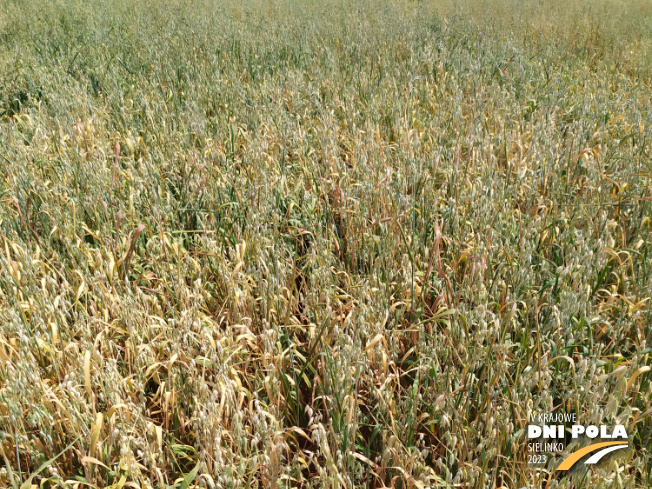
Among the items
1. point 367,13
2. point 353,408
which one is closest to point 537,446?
point 353,408

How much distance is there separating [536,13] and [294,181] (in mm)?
6189

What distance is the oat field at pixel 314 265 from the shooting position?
1473 millimetres

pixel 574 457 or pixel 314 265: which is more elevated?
pixel 314 265

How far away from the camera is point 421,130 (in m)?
3.50

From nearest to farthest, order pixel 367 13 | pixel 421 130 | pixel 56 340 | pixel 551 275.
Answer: pixel 56 340, pixel 551 275, pixel 421 130, pixel 367 13

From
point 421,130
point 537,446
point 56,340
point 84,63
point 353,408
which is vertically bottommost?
point 537,446

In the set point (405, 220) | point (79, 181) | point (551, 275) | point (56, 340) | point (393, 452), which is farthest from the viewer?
point (79, 181)

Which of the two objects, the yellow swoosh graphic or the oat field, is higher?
the oat field

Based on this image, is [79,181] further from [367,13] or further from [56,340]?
[367,13]

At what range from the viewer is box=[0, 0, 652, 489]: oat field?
1.47m

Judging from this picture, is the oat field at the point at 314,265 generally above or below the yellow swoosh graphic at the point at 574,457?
above

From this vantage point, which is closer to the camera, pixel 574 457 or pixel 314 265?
pixel 574 457

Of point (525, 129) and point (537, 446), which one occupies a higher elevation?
point (525, 129)

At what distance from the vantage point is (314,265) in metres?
2.10
